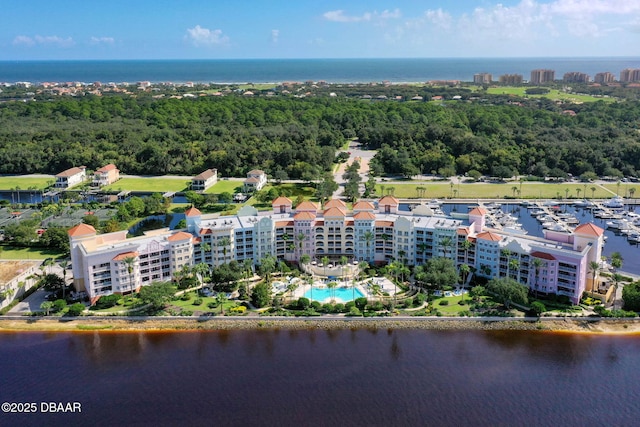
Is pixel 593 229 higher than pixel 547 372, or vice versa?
pixel 593 229

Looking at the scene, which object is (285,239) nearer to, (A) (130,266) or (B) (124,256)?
(A) (130,266)

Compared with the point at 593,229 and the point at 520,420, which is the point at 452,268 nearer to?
the point at 593,229

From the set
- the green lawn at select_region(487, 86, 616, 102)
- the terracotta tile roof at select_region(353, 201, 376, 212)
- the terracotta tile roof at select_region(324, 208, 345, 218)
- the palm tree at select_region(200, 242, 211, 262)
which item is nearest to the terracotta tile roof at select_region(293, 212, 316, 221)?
the terracotta tile roof at select_region(324, 208, 345, 218)

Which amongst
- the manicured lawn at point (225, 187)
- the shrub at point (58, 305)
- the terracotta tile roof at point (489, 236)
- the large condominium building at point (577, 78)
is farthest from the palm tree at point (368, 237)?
the large condominium building at point (577, 78)

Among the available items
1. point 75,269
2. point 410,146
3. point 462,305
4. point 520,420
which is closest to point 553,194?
point 410,146

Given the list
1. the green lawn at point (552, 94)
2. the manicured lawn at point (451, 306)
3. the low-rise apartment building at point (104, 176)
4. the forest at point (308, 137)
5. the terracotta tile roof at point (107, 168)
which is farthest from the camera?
the green lawn at point (552, 94)

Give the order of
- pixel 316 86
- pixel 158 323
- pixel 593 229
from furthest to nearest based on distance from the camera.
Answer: pixel 316 86, pixel 593 229, pixel 158 323

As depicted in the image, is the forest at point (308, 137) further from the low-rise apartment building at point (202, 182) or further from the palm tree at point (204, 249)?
the palm tree at point (204, 249)
